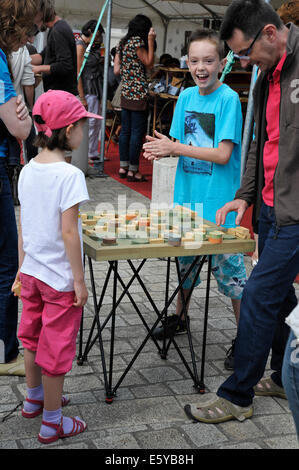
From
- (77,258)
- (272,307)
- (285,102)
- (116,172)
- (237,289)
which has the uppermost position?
(285,102)

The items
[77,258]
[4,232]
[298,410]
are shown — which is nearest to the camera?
[298,410]


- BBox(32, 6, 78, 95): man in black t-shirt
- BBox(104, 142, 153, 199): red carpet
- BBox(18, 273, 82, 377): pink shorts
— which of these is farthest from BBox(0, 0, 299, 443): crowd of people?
BBox(104, 142, 153, 199): red carpet

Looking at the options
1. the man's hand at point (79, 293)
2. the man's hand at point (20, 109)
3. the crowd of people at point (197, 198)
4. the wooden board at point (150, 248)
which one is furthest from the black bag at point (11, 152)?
the man's hand at point (79, 293)

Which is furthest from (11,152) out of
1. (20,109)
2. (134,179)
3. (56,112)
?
(134,179)

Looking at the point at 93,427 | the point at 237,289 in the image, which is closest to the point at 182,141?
the point at 237,289

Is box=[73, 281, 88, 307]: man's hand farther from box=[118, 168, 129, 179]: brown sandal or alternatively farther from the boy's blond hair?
box=[118, 168, 129, 179]: brown sandal

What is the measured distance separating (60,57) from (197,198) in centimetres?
379

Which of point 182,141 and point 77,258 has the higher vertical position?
point 182,141

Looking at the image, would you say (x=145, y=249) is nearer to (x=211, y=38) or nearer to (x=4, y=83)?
(x=4, y=83)

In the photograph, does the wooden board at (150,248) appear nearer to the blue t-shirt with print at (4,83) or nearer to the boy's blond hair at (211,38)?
the blue t-shirt with print at (4,83)

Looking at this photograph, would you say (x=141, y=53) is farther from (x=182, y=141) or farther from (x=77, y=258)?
(x=77, y=258)

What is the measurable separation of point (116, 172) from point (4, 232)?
21.7 ft

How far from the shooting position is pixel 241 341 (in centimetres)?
298

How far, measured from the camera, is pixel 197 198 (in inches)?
147
